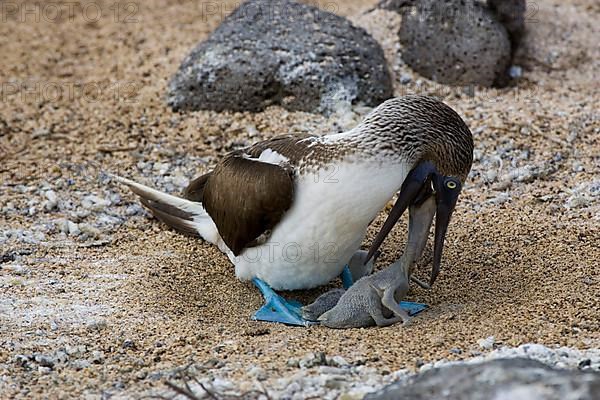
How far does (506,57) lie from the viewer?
906 cm

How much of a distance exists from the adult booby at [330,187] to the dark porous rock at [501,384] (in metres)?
1.62

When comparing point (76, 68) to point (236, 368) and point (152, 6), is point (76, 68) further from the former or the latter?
point (236, 368)

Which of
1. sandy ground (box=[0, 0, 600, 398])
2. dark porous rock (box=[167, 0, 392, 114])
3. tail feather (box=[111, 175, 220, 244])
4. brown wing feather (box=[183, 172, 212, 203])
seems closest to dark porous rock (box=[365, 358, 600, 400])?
sandy ground (box=[0, 0, 600, 398])

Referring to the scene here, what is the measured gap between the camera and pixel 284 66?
27.2 ft

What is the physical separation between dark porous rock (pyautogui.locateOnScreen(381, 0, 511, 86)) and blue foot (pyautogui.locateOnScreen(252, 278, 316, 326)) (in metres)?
3.78

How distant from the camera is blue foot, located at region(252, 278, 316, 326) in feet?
18.8

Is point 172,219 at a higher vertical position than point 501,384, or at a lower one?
lower

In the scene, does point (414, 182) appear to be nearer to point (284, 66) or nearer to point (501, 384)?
point (501, 384)

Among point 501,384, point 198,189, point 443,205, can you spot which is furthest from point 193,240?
point 501,384

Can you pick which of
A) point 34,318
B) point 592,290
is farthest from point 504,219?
point 34,318

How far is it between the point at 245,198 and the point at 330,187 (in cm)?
62

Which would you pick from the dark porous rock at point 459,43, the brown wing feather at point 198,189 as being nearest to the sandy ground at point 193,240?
the dark porous rock at point 459,43

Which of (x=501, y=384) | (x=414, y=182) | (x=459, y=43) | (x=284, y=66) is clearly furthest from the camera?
(x=459, y=43)

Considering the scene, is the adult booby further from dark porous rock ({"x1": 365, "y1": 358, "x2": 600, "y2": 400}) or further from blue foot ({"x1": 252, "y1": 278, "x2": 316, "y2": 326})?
dark porous rock ({"x1": 365, "y1": 358, "x2": 600, "y2": 400})
